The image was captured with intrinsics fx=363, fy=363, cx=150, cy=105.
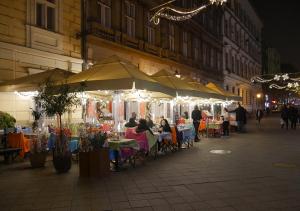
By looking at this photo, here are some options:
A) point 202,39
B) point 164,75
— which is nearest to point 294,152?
point 164,75

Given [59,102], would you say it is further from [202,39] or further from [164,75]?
[202,39]

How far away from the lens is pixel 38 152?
10.1m

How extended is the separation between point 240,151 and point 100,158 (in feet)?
21.9

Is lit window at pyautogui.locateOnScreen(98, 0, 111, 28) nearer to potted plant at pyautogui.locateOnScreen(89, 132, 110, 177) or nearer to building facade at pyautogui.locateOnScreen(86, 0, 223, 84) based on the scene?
building facade at pyautogui.locateOnScreen(86, 0, 223, 84)

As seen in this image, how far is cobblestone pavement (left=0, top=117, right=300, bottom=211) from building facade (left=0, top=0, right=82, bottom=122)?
4488mm

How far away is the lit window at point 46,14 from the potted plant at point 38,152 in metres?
6.68

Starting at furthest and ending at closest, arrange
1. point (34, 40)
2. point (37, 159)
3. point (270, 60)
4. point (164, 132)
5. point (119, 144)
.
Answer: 1. point (270, 60)
2. point (34, 40)
3. point (164, 132)
4. point (37, 159)
5. point (119, 144)

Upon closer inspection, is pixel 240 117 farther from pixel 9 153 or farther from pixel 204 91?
pixel 9 153

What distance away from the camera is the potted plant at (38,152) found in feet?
32.8

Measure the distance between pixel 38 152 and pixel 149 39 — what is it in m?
14.8

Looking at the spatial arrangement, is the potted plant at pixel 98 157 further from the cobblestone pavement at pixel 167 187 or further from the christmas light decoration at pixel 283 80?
A: the christmas light decoration at pixel 283 80

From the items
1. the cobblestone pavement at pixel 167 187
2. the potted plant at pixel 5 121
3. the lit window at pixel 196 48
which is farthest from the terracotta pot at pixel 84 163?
the lit window at pixel 196 48

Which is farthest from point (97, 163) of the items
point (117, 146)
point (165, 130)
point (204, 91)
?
point (204, 91)

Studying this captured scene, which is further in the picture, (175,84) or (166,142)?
(175,84)
